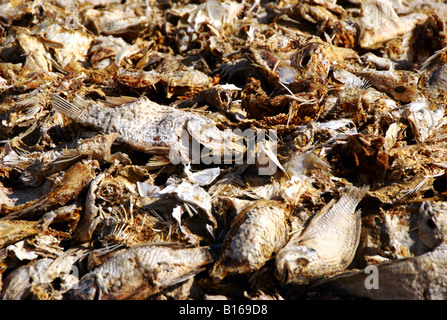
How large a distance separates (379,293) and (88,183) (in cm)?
230

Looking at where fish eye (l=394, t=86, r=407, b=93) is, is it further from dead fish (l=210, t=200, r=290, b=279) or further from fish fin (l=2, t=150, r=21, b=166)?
fish fin (l=2, t=150, r=21, b=166)

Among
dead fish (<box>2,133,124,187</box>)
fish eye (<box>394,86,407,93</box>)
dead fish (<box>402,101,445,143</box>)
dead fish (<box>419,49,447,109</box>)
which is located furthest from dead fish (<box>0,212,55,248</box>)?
dead fish (<box>419,49,447,109</box>)

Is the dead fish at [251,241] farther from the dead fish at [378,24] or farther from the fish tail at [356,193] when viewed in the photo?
the dead fish at [378,24]

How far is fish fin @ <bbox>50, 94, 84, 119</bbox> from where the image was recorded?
340cm

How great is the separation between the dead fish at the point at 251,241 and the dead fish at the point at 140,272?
0.17 m

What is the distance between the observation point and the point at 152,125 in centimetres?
321

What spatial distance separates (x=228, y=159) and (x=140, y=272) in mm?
1162

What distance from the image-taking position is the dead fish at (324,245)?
2.29 m

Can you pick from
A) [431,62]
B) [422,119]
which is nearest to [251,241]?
[422,119]

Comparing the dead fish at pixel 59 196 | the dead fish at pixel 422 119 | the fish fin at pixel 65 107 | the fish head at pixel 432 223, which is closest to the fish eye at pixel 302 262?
the fish head at pixel 432 223

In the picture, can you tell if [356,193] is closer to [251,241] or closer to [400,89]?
[251,241]

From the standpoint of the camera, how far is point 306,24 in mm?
4465
